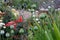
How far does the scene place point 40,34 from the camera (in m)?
2.77

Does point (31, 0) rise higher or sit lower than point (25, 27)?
higher

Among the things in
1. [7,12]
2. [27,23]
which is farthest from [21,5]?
[27,23]

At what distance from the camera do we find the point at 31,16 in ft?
15.0

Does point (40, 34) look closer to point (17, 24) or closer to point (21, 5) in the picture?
point (17, 24)

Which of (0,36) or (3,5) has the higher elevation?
(3,5)

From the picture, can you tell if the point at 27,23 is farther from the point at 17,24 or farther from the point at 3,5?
the point at 3,5

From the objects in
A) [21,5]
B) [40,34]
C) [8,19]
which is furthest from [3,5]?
[40,34]

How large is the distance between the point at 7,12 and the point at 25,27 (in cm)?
71

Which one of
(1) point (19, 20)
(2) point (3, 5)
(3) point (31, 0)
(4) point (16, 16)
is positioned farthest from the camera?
(3) point (31, 0)

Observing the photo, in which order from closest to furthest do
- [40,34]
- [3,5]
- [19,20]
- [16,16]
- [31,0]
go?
[40,34]
[19,20]
[16,16]
[3,5]
[31,0]

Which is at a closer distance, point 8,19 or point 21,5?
point 8,19

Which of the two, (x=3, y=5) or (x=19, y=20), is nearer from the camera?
(x=19, y=20)

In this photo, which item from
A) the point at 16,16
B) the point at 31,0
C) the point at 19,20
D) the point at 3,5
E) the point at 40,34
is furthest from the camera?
the point at 31,0

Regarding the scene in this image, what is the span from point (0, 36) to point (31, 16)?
75 centimetres
